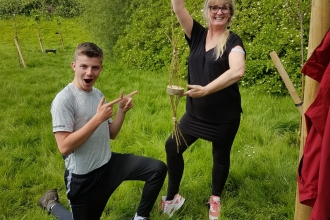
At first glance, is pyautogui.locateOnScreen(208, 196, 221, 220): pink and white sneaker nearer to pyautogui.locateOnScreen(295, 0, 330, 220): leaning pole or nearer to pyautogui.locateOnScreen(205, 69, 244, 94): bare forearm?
pyautogui.locateOnScreen(205, 69, 244, 94): bare forearm

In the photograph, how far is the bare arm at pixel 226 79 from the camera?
2.18 meters

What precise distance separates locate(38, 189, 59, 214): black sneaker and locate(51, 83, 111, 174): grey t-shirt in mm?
801

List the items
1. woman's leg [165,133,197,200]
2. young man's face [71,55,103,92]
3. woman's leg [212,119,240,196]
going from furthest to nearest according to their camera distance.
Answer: woman's leg [165,133,197,200], woman's leg [212,119,240,196], young man's face [71,55,103,92]

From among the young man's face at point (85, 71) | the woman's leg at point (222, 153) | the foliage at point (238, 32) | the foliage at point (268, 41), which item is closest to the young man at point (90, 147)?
the young man's face at point (85, 71)

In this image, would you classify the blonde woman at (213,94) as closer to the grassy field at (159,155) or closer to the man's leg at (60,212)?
the grassy field at (159,155)

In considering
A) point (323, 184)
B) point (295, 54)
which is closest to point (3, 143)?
Answer: point (323, 184)

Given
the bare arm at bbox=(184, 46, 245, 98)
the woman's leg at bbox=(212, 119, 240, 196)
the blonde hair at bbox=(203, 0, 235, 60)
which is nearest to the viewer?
the bare arm at bbox=(184, 46, 245, 98)

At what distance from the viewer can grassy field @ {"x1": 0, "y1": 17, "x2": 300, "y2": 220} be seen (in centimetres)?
312

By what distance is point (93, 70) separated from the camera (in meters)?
2.38

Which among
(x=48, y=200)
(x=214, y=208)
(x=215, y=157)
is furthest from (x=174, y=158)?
(x=48, y=200)

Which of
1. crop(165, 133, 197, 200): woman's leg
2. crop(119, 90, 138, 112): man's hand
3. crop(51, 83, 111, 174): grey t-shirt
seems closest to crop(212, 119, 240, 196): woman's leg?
crop(165, 133, 197, 200): woman's leg

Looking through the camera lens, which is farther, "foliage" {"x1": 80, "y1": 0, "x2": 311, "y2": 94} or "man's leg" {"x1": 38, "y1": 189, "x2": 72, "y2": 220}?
"foliage" {"x1": 80, "y1": 0, "x2": 311, "y2": 94}

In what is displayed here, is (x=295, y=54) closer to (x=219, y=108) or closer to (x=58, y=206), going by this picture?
(x=219, y=108)

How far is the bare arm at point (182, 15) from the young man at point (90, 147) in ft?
2.09
